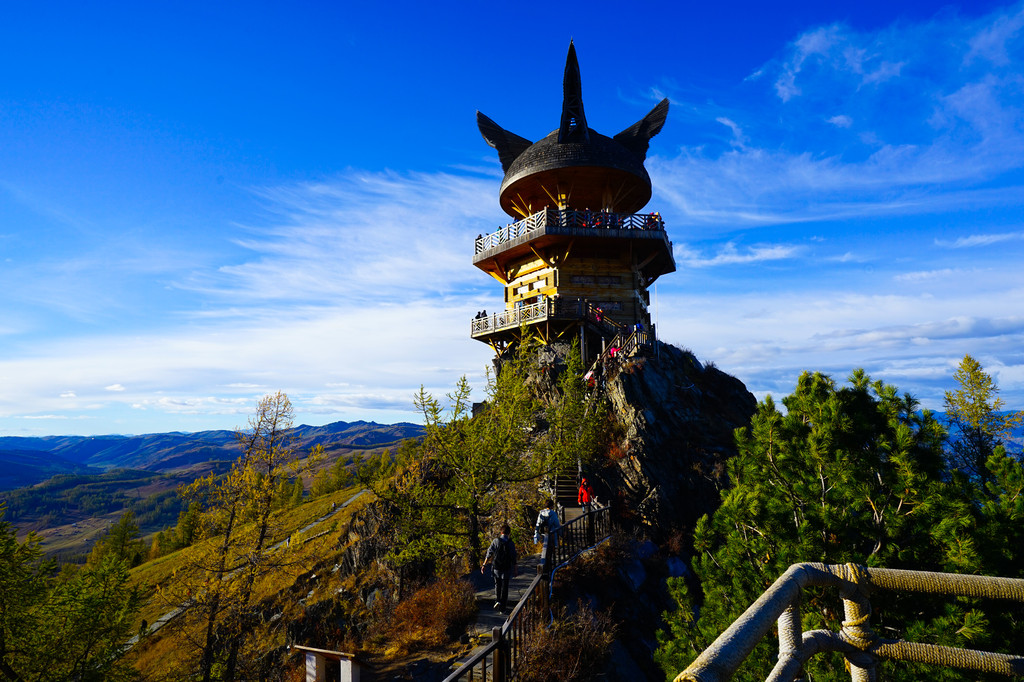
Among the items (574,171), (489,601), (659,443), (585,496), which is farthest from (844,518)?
(574,171)

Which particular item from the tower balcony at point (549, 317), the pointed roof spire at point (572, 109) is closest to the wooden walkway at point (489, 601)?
the tower balcony at point (549, 317)

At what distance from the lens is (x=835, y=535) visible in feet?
19.4

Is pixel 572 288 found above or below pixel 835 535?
above

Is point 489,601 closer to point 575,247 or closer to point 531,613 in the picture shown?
point 531,613

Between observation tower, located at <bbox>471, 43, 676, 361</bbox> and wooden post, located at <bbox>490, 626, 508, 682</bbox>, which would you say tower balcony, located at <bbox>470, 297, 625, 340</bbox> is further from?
wooden post, located at <bbox>490, 626, 508, 682</bbox>

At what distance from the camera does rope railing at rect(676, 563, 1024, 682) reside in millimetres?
2158

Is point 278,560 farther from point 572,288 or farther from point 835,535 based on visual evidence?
point 572,288

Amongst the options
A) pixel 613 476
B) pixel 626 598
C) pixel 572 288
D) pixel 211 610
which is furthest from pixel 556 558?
pixel 572 288

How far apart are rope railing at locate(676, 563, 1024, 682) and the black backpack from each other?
33.7 feet

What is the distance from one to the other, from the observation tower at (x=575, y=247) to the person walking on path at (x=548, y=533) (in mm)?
12405

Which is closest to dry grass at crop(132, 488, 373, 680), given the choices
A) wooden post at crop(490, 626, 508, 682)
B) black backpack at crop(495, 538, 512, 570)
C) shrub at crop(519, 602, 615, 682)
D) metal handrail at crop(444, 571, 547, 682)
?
black backpack at crop(495, 538, 512, 570)

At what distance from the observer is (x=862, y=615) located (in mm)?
2566

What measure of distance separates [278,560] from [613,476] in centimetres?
1395

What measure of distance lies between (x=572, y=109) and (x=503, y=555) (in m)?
28.4
